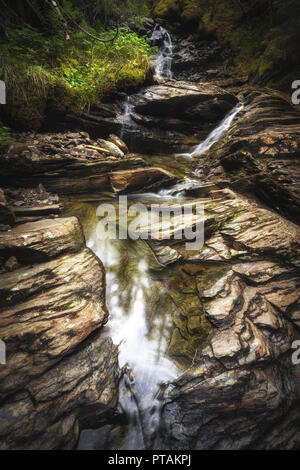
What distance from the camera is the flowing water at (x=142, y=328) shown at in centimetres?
215

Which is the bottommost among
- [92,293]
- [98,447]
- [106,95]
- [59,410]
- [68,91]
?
[98,447]

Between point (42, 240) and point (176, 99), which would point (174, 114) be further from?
point (42, 240)

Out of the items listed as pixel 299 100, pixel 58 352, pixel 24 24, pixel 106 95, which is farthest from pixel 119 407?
pixel 24 24

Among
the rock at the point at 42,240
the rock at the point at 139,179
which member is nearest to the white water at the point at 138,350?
the rock at the point at 42,240

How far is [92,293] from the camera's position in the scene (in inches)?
115

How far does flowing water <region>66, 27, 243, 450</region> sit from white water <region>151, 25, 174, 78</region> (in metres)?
10.7

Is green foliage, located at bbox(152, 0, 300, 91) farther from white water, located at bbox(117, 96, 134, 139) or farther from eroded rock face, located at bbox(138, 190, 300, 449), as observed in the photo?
eroded rock face, located at bbox(138, 190, 300, 449)

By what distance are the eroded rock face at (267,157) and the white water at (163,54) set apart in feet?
22.2

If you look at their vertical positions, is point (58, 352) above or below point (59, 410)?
above

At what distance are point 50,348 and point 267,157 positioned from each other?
5.45 metres

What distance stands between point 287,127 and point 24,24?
809 centimetres

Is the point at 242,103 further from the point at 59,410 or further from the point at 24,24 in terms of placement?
the point at 59,410

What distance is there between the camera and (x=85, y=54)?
21.5ft

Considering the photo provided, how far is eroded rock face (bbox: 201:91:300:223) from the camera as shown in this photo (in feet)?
12.9
